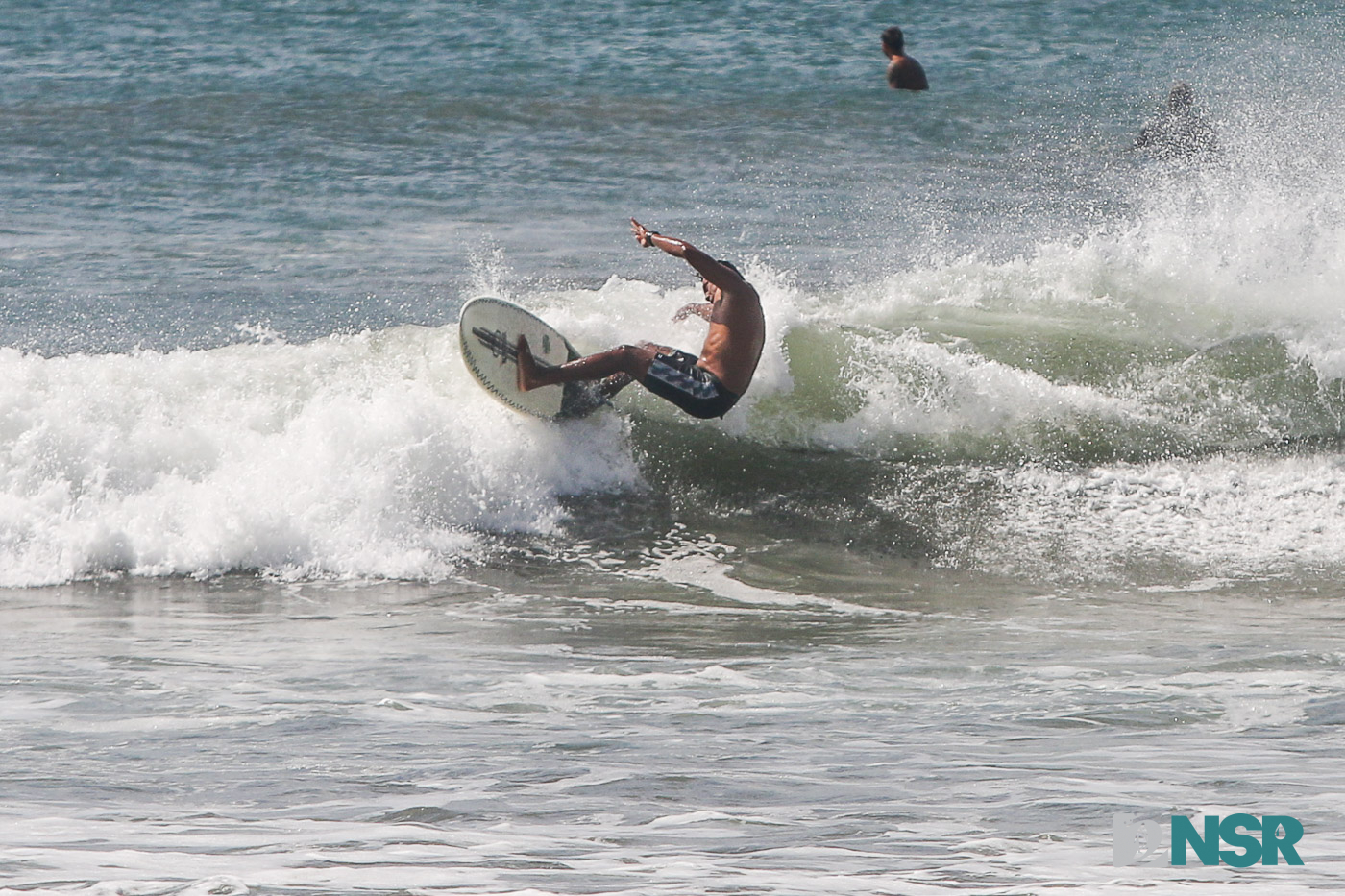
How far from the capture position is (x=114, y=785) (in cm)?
434

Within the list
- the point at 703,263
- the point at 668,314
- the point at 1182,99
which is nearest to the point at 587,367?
the point at 703,263

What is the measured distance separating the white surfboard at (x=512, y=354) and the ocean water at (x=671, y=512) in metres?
0.24

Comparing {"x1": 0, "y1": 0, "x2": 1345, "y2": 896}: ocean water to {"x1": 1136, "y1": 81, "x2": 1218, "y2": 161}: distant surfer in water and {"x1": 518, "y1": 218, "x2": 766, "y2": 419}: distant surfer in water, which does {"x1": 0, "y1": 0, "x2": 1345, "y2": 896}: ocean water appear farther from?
{"x1": 518, "y1": 218, "x2": 766, "y2": 419}: distant surfer in water

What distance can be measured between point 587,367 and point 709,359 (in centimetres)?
68

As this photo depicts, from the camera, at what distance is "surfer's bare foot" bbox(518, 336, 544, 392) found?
27.5 feet

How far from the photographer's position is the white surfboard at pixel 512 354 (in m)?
8.36

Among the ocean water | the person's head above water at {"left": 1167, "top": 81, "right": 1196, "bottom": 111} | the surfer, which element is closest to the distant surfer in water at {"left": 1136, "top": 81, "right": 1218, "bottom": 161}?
the person's head above water at {"left": 1167, "top": 81, "right": 1196, "bottom": 111}

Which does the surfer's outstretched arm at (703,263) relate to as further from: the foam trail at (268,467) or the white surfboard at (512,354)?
the foam trail at (268,467)

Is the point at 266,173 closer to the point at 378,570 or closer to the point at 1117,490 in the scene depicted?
the point at 378,570

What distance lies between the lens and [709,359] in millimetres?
8070

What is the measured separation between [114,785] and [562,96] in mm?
16801

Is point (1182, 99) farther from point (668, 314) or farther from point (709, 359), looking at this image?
point (709, 359)

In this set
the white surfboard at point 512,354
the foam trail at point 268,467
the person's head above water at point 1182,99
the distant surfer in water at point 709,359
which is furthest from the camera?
the person's head above water at point 1182,99

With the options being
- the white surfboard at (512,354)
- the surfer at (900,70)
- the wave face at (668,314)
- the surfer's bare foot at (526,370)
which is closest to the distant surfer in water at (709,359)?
the surfer's bare foot at (526,370)
